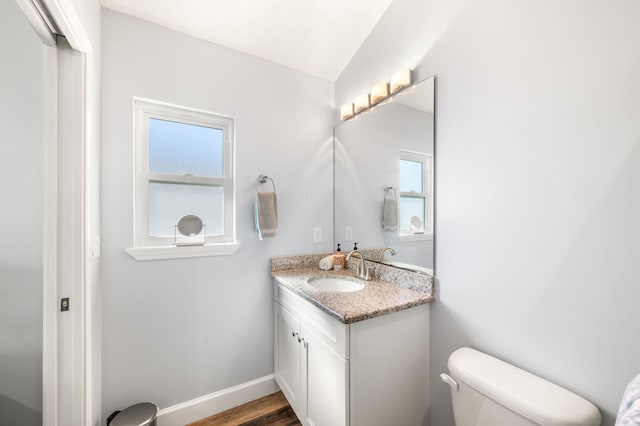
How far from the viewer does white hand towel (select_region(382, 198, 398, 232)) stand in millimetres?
1624

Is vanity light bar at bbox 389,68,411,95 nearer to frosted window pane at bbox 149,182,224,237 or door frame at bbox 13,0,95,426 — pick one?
frosted window pane at bbox 149,182,224,237

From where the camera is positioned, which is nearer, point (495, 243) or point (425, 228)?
point (495, 243)

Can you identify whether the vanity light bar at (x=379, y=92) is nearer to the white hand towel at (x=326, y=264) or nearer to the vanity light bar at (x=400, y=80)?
the vanity light bar at (x=400, y=80)

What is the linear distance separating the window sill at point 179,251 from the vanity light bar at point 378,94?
128 cm

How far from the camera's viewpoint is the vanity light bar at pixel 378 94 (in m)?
1.45

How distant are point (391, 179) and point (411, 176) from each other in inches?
7.1

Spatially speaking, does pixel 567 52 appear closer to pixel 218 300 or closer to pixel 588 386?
pixel 588 386

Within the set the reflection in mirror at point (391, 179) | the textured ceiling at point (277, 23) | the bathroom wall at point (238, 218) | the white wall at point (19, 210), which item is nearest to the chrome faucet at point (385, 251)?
the reflection in mirror at point (391, 179)

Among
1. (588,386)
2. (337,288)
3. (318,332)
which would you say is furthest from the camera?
(337,288)

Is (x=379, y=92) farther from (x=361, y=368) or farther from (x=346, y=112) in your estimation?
(x=361, y=368)

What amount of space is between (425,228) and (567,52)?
0.87 meters

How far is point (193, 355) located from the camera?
1601mm

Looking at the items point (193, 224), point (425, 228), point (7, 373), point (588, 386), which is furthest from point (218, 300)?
point (588, 386)

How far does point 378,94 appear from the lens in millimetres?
1628
